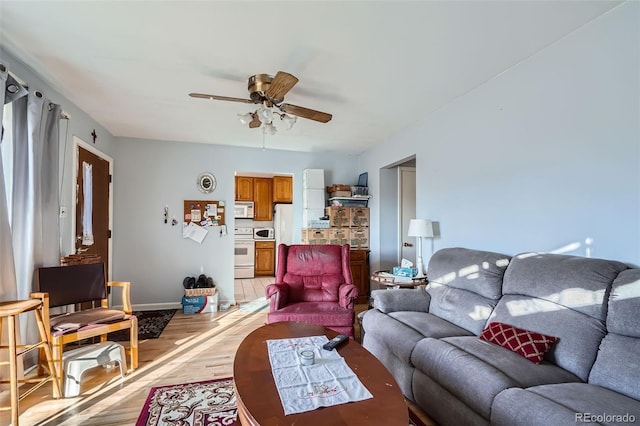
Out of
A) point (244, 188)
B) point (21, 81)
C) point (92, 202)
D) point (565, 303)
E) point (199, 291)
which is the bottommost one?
point (199, 291)

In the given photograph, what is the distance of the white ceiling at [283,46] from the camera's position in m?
1.71

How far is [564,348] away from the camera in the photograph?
1.66 meters

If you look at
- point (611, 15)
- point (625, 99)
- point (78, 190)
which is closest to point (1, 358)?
point (78, 190)

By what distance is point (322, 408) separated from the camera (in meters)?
1.23

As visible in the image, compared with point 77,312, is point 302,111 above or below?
above

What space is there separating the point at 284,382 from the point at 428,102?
278 cm

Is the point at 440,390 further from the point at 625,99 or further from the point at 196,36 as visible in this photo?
the point at 196,36

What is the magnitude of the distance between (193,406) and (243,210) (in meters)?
5.23

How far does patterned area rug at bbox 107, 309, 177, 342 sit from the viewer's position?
3268 mm

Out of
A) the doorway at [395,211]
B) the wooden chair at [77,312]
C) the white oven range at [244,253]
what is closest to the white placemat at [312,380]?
the wooden chair at [77,312]

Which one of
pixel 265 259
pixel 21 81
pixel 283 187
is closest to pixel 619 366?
pixel 21 81

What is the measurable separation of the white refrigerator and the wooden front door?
11.1ft

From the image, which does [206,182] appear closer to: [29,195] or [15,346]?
[29,195]

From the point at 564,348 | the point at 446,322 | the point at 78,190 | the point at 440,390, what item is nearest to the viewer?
the point at 564,348
